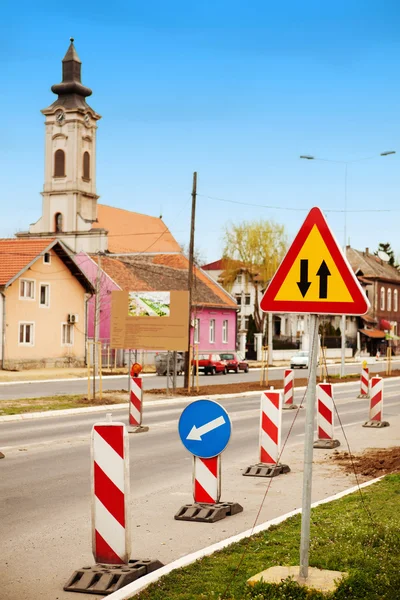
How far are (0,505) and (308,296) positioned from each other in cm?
557

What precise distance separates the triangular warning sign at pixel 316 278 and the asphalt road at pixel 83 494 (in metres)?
2.71

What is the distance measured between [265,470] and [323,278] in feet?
23.4

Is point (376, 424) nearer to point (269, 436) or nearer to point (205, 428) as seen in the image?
point (269, 436)

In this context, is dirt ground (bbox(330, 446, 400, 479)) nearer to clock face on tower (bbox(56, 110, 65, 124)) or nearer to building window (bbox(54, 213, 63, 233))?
building window (bbox(54, 213, 63, 233))

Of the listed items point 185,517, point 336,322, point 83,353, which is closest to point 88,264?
point 83,353

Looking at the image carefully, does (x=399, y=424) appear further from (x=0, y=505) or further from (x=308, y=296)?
(x=308, y=296)

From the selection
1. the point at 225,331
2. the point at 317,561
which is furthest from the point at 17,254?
the point at 317,561

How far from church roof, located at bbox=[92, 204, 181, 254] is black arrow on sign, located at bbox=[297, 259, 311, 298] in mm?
70074

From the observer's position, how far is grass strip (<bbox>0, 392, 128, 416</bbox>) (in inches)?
930

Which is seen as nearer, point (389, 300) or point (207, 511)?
point (207, 511)

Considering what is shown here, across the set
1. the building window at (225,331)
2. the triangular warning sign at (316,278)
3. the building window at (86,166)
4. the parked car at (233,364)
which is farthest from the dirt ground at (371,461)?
the building window at (86,166)

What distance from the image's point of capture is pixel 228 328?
72.6 m

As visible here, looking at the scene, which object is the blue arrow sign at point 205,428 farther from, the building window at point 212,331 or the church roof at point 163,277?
the building window at point 212,331

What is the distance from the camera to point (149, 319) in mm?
31234
